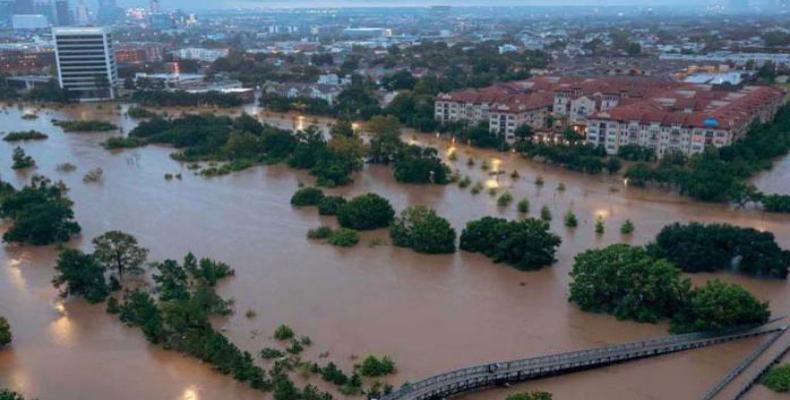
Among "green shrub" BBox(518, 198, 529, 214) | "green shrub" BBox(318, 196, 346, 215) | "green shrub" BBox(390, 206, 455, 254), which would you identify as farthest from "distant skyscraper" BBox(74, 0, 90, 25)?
"green shrub" BBox(390, 206, 455, 254)

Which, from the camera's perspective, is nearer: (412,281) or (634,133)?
(412,281)

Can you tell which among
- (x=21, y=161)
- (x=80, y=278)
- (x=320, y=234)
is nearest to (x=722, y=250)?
(x=320, y=234)

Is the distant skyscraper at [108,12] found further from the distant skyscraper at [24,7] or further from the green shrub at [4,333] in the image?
the green shrub at [4,333]

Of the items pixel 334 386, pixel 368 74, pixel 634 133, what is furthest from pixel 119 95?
pixel 334 386

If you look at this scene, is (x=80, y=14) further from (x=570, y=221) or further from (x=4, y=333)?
(x=4, y=333)

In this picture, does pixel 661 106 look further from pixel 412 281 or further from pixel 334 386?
pixel 334 386

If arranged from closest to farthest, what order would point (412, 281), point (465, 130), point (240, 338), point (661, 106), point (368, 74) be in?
point (240, 338) < point (412, 281) < point (661, 106) < point (465, 130) < point (368, 74)

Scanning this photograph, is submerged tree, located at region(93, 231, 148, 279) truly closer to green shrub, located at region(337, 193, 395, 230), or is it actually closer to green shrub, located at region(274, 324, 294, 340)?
green shrub, located at region(274, 324, 294, 340)
